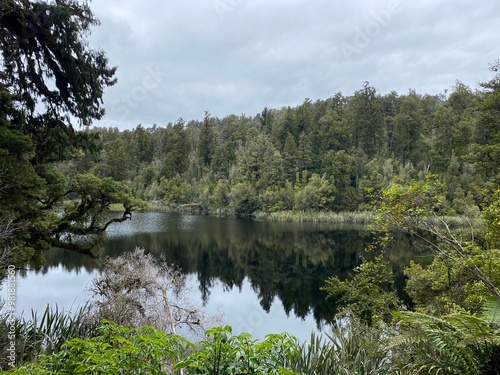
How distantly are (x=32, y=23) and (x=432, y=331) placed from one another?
304 inches

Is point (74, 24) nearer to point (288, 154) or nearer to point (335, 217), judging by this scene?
point (335, 217)

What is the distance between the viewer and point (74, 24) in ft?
21.6

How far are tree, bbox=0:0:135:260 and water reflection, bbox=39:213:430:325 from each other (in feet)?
12.2

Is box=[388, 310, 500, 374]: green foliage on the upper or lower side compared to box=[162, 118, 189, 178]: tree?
lower

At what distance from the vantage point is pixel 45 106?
721 centimetres

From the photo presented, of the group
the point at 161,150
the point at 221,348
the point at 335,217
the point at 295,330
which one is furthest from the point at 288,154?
the point at 221,348

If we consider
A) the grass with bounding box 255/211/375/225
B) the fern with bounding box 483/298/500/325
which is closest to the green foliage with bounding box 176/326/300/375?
the fern with bounding box 483/298/500/325

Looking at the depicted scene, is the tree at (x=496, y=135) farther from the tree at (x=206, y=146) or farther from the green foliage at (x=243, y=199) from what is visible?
the tree at (x=206, y=146)

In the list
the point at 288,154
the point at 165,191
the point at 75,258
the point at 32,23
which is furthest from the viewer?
the point at 165,191

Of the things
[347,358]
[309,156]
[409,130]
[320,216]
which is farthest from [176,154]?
[347,358]

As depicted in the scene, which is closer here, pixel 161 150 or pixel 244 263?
pixel 244 263

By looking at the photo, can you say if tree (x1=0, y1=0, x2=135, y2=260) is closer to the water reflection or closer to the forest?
the forest

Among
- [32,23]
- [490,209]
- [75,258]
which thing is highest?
[32,23]

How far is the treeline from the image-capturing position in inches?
1505
